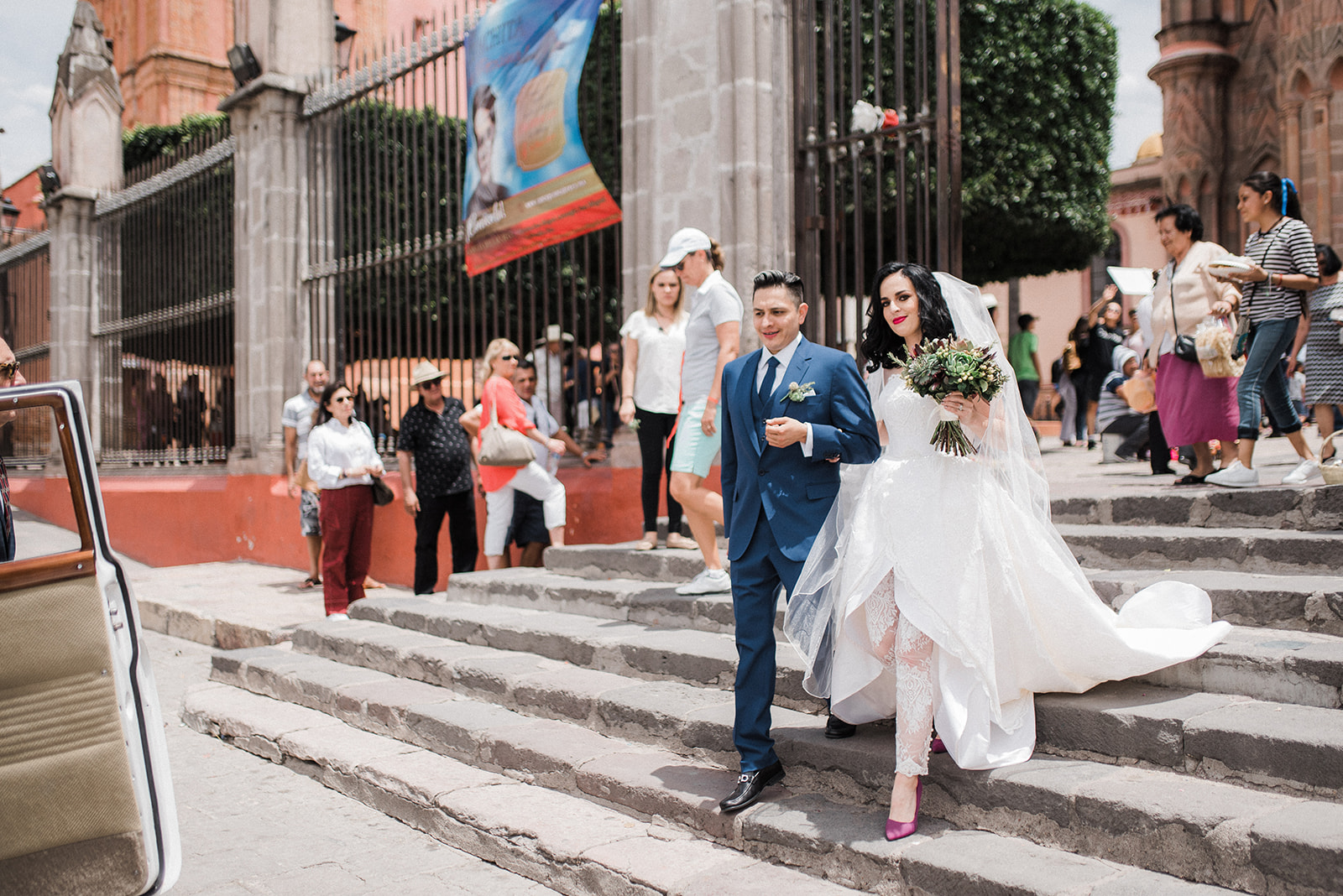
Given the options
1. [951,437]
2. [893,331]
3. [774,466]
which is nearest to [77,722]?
[774,466]

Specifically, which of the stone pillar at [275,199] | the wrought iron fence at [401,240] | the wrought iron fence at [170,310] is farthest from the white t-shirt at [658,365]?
the wrought iron fence at [170,310]

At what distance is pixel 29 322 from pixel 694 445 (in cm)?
1512

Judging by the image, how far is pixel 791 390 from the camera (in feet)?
12.5

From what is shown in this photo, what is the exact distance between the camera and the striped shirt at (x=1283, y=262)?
6.00 meters

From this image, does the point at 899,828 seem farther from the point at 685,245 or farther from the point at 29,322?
the point at 29,322

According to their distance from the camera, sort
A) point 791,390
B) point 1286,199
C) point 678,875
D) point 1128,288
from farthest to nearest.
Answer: point 1128,288
point 1286,199
point 791,390
point 678,875

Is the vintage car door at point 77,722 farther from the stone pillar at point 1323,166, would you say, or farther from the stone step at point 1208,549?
the stone pillar at point 1323,166

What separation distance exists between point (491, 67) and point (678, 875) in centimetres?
679

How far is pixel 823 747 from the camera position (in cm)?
386

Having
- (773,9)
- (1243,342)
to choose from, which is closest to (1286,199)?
(1243,342)

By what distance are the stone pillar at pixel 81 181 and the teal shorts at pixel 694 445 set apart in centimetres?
1198

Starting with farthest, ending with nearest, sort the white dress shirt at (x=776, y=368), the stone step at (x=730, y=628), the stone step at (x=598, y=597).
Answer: the stone step at (x=598, y=597) → the white dress shirt at (x=776, y=368) → the stone step at (x=730, y=628)

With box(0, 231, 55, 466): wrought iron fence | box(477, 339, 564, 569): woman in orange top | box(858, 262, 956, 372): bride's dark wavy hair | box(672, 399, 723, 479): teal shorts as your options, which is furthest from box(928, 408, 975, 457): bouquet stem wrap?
box(0, 231, 55, 466): wrought iron fence

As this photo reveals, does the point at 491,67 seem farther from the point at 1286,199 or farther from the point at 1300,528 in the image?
the point at 1300,528
